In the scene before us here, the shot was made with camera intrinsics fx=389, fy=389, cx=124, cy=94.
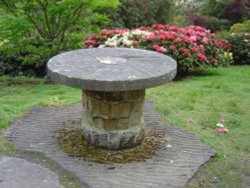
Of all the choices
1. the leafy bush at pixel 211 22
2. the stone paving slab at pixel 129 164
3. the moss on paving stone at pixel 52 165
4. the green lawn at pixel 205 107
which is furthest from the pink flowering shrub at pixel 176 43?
the leafy bush at pixel 211 22

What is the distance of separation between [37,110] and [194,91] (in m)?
2.95

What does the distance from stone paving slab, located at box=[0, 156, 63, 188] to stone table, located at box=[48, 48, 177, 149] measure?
33.8 inches

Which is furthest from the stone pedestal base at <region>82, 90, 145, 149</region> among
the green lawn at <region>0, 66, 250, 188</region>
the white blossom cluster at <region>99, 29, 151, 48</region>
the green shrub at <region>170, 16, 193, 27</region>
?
the green shrub at <region>170, 16, 193, 27</region>

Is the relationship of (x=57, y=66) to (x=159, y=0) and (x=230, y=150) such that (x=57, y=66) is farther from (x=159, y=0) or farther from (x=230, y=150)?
(x=159, y=0)

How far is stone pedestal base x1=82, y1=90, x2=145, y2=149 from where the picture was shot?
14.8 ft

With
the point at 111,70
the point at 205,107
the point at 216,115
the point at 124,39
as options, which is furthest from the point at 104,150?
the point at 124,39

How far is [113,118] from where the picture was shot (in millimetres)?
4582

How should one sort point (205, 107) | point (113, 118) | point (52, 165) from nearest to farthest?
point (52, 165) < point (113, 118) < point (205, 107)

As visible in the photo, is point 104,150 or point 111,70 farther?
point 104,150

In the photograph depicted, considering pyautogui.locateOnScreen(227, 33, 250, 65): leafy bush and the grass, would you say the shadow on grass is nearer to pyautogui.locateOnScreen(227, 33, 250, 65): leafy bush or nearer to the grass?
the grass

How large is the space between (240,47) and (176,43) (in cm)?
349

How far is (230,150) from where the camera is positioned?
4715mm

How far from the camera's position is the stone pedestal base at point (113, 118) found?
14.8ft

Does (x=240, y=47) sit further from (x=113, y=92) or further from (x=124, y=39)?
(x=113, y=92)
